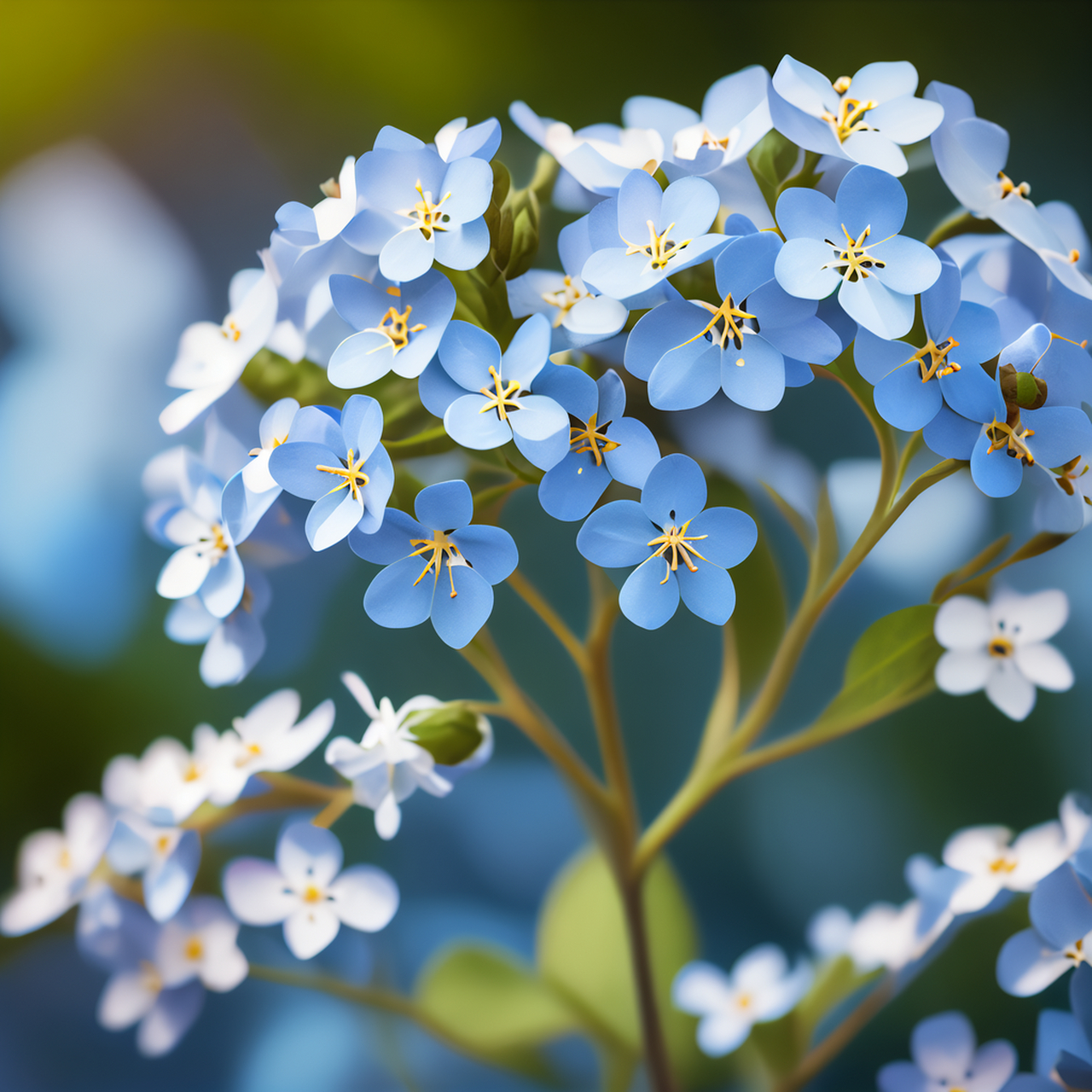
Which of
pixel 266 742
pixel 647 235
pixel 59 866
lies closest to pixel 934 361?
pixel 647 235

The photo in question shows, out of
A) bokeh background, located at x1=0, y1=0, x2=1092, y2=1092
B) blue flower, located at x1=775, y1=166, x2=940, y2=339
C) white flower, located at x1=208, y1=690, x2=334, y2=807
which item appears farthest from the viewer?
bokeh background, located at x1=0, y1=0, x2=1092, y2=1092

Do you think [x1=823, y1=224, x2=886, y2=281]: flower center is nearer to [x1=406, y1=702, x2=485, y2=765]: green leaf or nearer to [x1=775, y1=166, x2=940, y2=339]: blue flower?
[x1=775, y1=166, x2=940, y2=339]: blue flower

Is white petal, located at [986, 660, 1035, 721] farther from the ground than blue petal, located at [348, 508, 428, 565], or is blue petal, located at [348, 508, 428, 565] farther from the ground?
blue petal, located at [348, 508, 428, 565]

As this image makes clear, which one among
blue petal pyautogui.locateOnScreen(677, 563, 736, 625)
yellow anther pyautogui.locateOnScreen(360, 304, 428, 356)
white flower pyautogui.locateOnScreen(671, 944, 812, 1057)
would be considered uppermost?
yellow anther pyautogui.locateOnScreen(360, 304, 428, 356)

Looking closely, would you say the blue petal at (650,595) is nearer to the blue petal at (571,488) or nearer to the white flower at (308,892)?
the blue petal at (571,488)

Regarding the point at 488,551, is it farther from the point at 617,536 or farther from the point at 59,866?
the point at 59,866

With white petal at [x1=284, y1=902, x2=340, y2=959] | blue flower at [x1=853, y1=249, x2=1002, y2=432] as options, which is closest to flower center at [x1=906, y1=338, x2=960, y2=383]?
blue flower at [x1=853, y1=249, x2=1002, y2=432]
